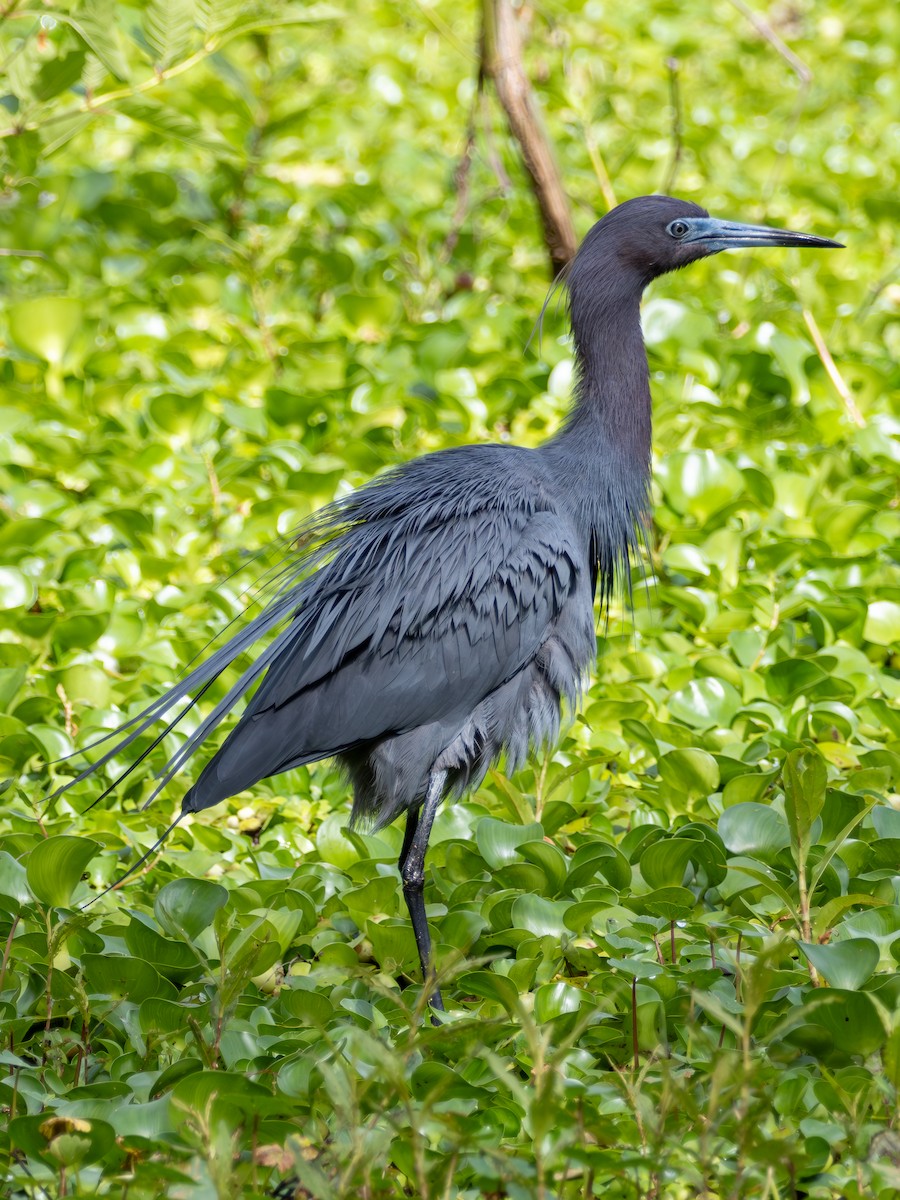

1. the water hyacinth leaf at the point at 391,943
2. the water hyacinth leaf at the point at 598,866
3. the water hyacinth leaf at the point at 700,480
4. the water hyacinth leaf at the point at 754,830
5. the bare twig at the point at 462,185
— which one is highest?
the bare twig at the point at 462,185

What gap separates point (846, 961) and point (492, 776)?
135 centimetres

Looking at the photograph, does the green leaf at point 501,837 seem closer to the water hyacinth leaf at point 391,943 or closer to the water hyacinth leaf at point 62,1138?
the water hyacinth leaf at point 391,943

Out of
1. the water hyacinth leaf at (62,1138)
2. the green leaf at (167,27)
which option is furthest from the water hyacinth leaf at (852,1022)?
the green leaf at (167,27)

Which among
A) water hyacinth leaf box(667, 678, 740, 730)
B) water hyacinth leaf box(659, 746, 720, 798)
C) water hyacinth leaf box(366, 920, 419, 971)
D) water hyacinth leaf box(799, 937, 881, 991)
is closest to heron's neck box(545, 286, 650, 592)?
water hyacinth leaf box(667, 678, 740, 730)

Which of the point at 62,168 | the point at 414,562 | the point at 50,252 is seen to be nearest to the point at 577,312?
the point at 414,562

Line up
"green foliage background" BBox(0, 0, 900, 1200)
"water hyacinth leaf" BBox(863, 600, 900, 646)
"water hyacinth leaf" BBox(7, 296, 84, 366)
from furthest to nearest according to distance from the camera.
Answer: "water hyacinth leaf" BBox(7, 296, 84, 366), "water hyacinth leaf" BBox(863, 600, 900, 646), "green foliage background" BBox(0, 0, 900, 1200)

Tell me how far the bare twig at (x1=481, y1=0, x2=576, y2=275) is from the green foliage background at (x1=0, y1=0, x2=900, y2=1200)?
0.92 ft

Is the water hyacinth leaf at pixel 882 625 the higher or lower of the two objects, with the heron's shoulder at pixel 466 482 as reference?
lower

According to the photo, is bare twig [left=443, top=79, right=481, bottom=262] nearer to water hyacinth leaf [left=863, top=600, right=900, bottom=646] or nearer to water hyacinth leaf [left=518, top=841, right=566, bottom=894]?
water hyacinth leaf [left=863, top=600, right=900, bottom=646]

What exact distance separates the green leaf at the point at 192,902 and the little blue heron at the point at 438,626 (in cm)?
15

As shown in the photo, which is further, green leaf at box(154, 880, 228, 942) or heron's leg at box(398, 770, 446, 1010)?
heron's leg at box(398, 770, 446, 1010)

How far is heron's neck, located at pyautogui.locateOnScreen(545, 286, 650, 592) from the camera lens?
388 cm

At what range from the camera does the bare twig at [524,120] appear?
617cm

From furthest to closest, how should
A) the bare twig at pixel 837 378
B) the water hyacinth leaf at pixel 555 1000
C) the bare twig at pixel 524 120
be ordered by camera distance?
1. the bare twig at pixel 524 120
2. the bare twig at pixel 837 378
3. the water hyacinth leaf at pixel 555 1000
